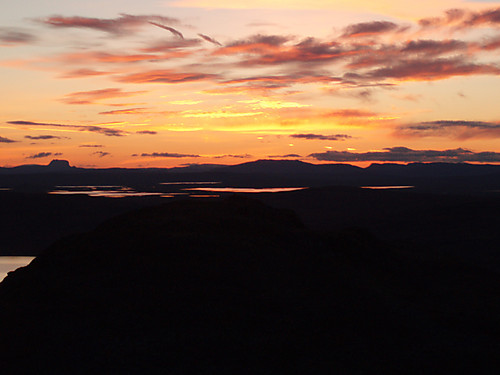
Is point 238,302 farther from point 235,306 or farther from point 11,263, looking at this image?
point 11,263

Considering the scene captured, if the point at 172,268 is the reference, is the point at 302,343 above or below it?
below

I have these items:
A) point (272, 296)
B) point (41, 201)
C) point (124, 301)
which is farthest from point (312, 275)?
point (41, 201)

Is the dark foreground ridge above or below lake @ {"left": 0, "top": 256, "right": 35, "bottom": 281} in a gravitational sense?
above

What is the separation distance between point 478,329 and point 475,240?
87.8ft

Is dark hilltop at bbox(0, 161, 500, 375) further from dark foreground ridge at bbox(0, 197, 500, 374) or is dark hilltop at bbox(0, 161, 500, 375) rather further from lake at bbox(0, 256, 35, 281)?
lake at bbox(0, 256, 35, 281)

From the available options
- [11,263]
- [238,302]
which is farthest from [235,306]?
[11,263]

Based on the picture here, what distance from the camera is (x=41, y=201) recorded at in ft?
228

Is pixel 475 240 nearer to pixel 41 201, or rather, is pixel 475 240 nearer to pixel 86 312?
pixel 86 312

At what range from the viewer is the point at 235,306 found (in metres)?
17.4

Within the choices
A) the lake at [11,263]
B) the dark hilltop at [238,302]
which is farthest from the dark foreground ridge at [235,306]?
the lake at [11,263]

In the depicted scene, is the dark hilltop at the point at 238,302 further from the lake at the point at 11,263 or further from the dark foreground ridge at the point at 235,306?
the lake at the point at 11,263

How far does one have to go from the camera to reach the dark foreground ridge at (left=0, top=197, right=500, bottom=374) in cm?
1455

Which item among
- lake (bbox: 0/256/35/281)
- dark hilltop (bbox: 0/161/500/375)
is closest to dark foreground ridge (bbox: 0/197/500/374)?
dark hilltop (bbox: 0/161/500/375)

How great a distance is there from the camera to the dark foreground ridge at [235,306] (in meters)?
14.6
